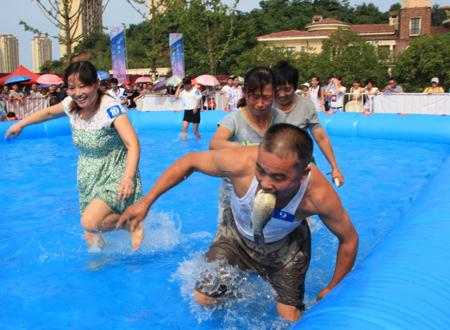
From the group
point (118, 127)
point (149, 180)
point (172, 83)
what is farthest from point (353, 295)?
point (172, 83)

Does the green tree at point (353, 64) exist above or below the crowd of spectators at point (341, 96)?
above

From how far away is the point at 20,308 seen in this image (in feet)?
11.1

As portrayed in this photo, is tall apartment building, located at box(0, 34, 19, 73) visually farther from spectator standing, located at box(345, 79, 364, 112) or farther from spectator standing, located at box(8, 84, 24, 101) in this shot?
spectator standing, located at box(345, 79, 364, 112)

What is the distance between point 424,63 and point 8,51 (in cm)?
6707

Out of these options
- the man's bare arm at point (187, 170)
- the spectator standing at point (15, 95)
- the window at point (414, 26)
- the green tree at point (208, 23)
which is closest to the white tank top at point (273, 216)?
the man's bare arm at point (187, 170)

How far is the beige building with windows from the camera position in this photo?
172 feet

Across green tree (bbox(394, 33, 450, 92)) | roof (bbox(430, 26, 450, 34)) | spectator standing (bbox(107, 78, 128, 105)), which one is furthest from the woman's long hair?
roof (bbox(430, 26, 450, 34))

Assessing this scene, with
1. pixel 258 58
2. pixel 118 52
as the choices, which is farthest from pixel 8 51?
pixel 118 52

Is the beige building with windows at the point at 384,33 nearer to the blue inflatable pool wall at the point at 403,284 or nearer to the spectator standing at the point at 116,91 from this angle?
the spectator standing at the point at 116,91

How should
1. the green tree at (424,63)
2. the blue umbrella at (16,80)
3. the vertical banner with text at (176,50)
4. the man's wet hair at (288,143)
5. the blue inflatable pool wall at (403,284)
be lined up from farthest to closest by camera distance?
the green tree at (424,63) < the vertical banner with text at (176,50) < the blue umbrella at (16,80) < the man's wet hair at (288,143) < the blue inflatable pool wall at (403,284)

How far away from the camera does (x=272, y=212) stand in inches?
89.5

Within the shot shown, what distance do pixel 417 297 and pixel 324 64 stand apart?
37883 millimetres

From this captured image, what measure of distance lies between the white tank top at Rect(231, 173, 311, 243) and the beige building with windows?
48.4 m

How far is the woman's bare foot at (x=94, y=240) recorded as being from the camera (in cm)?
398
